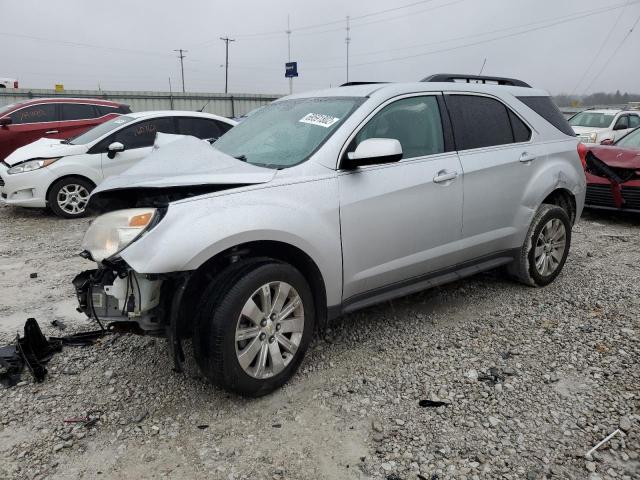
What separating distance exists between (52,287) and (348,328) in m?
2.83

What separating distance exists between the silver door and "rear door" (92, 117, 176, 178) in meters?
5.40

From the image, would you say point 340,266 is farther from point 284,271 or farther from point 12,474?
point 12,474

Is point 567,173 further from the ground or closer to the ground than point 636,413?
further from the ground

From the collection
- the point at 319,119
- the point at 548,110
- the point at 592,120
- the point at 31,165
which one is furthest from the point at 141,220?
the point at 592,120

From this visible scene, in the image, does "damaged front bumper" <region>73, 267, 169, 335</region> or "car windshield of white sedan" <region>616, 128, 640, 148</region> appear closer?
"damaged front bumper" <region>73, 267, 169, 335</region>

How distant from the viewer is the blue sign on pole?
67.7 ft

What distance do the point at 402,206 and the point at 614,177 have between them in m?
5.36

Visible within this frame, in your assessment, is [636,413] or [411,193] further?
[411,193]

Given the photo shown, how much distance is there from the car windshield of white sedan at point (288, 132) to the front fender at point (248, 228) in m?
0.28

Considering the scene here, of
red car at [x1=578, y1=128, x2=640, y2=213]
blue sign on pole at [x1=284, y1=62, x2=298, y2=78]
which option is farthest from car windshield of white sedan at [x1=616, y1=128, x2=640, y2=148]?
blue sign on pole at [x1=284, y1=62, x2=298, y2=78]

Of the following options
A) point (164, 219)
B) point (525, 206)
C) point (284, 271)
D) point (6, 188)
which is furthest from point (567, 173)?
point (6, 188)

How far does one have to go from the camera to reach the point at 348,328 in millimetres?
3887

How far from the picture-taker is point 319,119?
11.2 feet

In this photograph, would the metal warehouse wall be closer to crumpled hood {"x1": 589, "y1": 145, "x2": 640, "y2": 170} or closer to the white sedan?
the white sedan
